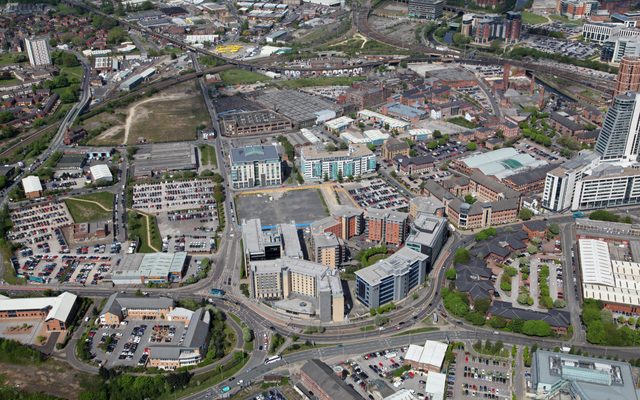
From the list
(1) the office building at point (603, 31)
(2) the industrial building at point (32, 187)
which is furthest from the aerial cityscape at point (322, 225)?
(1) the office building at point (603, 31)

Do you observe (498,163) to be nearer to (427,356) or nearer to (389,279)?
(389,279)

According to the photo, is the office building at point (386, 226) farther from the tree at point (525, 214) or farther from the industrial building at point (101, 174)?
the industrial building at point (101, 174)

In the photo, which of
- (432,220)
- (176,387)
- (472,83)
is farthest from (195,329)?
(472,83)

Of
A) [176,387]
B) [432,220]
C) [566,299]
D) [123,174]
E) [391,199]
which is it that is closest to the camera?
[176,387]

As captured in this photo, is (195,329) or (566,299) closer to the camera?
(195,329)

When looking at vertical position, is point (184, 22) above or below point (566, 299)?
above

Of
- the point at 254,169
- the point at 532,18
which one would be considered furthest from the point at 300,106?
the point at 532,18

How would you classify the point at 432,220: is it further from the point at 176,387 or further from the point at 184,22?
the point at 184,22
